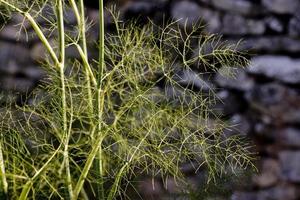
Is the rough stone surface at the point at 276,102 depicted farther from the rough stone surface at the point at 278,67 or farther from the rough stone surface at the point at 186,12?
the rough stone surface at the point at 186,12

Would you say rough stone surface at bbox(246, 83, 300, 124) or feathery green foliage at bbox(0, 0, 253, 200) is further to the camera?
rough stone surface at bbox(246, 83, 300, 124)

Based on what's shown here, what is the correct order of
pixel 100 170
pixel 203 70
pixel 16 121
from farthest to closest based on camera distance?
pixel 203 70 < pixel 16 121 < pixel 100 170

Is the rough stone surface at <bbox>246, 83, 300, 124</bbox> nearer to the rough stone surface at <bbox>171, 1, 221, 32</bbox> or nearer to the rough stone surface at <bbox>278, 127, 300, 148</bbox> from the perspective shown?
the rough stone surface at <bbox>278, 127, 300, 148</bbox>

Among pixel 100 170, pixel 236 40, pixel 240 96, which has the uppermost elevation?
pixel 236 40

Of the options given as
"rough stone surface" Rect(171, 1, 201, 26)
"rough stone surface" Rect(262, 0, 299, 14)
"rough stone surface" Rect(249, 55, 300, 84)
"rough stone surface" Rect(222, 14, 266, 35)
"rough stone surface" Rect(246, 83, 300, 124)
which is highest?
"rough stone surface" Rect(262, 0, 299, 14)

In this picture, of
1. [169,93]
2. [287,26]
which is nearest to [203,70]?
[169,93]

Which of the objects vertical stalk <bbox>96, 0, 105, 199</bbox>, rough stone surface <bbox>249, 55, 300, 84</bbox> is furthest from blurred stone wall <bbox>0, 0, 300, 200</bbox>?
vertical stalk <bbox>96, 0, 105, 199</bbox>

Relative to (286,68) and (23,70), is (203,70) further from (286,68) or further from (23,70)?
(23,70)
